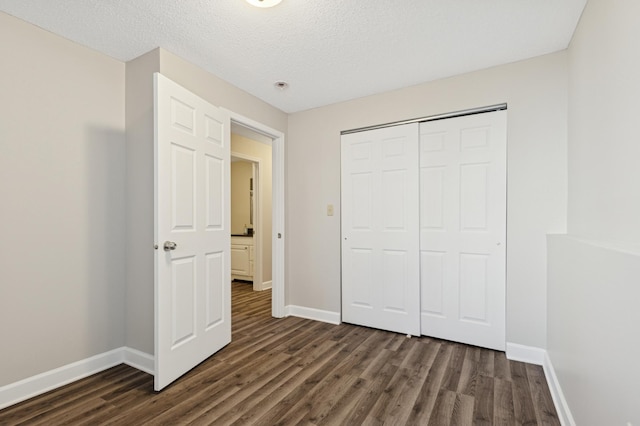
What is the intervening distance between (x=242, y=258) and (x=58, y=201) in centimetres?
354

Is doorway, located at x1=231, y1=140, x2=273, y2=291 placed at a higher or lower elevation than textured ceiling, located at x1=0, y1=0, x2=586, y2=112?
lower

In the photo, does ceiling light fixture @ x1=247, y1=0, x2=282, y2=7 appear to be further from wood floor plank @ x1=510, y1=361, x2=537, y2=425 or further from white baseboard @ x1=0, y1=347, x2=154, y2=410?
wood floor plank @ x1=510, y1=361, x2=537, y2=425

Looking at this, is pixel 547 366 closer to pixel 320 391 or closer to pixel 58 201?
pixel 320 391

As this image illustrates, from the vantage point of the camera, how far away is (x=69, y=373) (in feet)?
6.89

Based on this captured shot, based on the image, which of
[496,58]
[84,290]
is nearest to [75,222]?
[84,290]

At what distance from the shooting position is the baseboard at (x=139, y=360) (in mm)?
2254

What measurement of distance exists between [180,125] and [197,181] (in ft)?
1.43

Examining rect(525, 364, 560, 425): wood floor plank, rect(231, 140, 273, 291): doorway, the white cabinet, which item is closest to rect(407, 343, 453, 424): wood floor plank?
rect(525, 364, 560, 425): wood floor plank

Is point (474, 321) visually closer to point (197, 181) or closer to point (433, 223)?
point (433, 223)

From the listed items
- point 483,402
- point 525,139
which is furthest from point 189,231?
point 525,139

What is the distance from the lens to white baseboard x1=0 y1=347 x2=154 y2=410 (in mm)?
1850

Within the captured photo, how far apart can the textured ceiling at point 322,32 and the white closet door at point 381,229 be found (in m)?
0.72

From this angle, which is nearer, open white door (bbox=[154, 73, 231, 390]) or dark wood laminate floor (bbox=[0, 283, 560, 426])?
dark wood laminate floor (bbox=[0, 283, 560, 426])

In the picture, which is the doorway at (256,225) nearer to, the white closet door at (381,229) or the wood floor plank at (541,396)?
the white closet door at (381,229)
